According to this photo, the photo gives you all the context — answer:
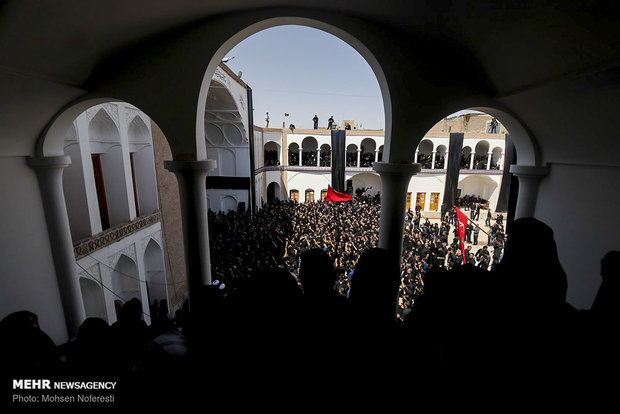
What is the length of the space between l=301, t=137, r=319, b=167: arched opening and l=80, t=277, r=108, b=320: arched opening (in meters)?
20.6

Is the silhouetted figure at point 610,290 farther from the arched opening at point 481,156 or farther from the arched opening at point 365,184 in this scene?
the arched opening at point 481,156

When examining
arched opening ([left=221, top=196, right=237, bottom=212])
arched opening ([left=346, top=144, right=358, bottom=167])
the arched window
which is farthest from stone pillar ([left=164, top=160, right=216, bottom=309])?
arched opening ([left=346, top=144, right=358, bottom=167])

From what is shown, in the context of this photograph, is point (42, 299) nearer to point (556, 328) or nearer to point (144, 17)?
point (144, 17)

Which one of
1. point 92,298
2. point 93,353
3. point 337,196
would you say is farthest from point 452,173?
point 93,353

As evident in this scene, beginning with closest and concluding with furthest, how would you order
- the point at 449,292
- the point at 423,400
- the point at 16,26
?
the point at 423,400
the point at 449,292
the point at 16,26

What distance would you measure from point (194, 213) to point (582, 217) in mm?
4834

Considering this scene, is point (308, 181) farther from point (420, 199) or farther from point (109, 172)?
point (109, 172)

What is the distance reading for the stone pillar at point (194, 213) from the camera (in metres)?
3.44

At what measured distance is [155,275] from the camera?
9320 mm

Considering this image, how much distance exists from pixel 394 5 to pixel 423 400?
3196 mm

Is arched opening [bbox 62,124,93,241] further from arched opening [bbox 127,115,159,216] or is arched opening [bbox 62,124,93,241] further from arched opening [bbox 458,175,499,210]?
arched opening [bbox 458,175,499,210]

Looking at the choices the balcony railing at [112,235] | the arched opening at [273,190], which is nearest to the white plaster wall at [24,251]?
the balcony railing at [112,235]

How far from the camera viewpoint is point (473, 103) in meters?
3.47

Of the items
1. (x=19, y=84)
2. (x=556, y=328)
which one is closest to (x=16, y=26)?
(x=19, y=84)
